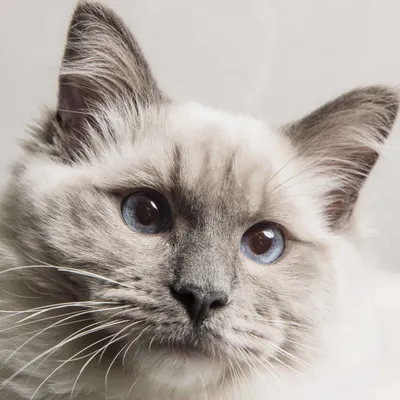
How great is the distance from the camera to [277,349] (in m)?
1.02

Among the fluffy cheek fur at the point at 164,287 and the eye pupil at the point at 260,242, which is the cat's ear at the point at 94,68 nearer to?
the fluffy cheek fur at the point at 164,287

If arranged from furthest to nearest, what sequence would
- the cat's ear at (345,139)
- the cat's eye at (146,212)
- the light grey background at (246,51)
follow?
the light grey background at (246,51) → the cat's ear at (345,139) → the cat's eye at (146,212)

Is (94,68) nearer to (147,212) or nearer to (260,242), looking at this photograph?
(147,212)

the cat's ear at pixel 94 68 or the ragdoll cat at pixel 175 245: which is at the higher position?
the cat's ear at pixel 94 68

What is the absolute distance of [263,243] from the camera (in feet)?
3.62

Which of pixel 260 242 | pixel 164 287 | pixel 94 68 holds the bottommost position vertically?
pixel 164 287

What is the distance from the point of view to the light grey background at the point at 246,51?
5.76ft

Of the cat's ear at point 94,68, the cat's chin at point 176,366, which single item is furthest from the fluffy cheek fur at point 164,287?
the cat's ear at point 94,68

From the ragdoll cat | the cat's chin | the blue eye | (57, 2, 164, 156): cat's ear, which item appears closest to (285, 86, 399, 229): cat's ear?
the ragdoll cat

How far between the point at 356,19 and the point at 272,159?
0.81 meters

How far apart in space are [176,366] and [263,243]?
290 mm

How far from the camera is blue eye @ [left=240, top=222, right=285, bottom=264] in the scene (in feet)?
3.56

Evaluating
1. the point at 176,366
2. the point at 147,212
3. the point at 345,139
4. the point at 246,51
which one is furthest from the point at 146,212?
the point at 246,51

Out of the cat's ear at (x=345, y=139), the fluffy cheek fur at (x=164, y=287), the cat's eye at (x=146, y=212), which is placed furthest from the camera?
the cat's ear at (x=345, y=139)
